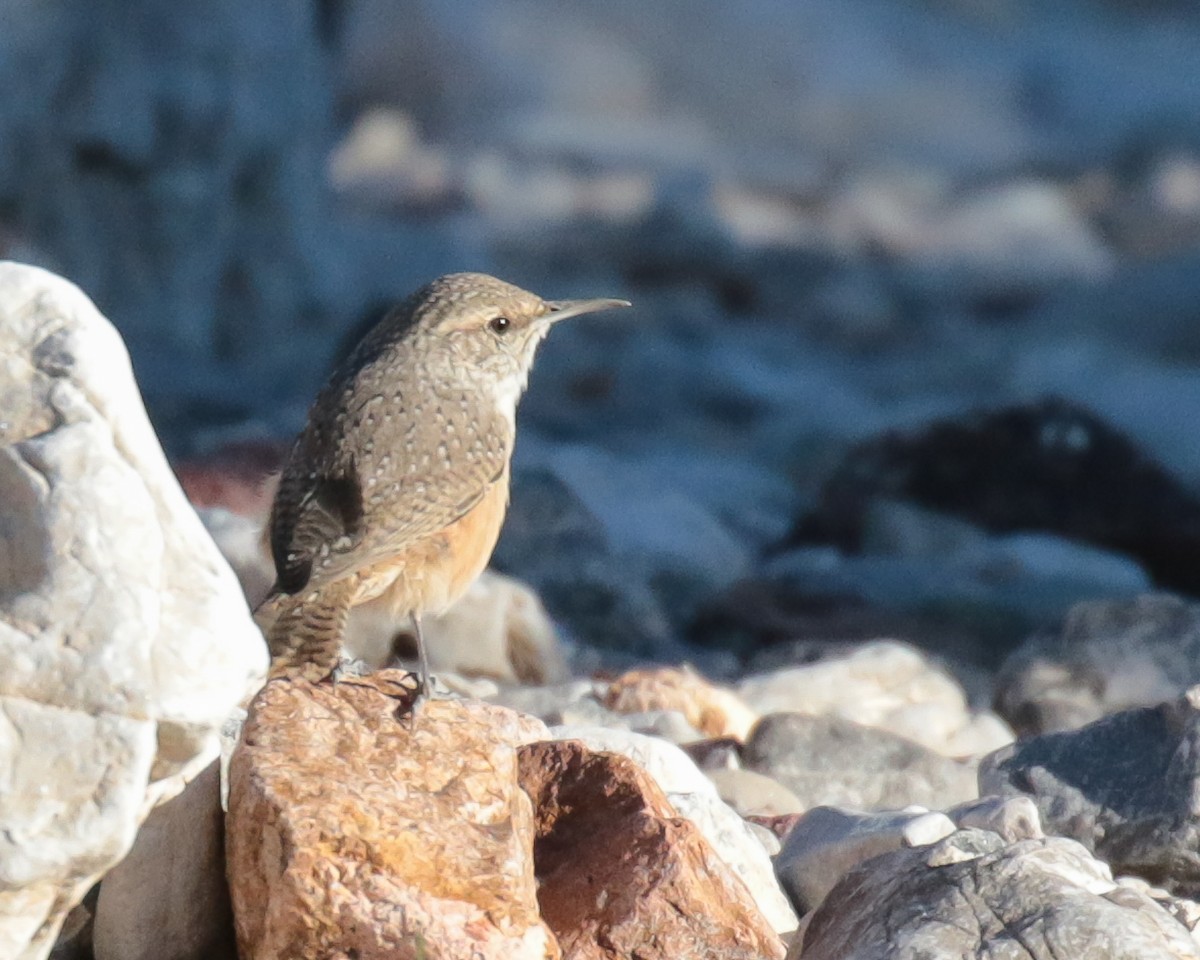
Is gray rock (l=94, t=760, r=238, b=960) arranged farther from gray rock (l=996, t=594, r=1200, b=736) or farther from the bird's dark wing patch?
gray rock (l=996, t=594, r=1200, b=736)

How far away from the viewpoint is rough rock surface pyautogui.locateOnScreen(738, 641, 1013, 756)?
763cm

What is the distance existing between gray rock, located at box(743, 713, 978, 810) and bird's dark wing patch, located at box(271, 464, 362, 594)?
5.91ft

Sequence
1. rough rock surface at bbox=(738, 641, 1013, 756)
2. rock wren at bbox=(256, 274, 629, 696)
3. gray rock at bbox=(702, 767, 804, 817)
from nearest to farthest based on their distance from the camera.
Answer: rock wren at bbox=(256, 274, 629, 696), gray rock at bbox=(702, 767, 804, 817), rough rock surface at bbox=(738, 641, 1013, 756)

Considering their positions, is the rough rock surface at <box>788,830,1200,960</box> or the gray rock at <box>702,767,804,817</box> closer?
the rough rock surface at <box>788,830,1200,960</box>

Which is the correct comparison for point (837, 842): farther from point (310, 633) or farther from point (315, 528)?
point (315, 528)

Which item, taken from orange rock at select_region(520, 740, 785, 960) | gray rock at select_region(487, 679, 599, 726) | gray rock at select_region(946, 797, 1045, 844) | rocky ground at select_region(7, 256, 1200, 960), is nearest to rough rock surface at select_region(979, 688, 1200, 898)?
rocky ground at select_region(7, 256, 1200, 960)

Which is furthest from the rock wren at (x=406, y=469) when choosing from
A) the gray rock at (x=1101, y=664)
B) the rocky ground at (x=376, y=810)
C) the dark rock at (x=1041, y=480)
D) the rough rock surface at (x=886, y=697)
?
the dark rock at (x=1041, y=480)

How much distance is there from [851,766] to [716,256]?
13500 mm

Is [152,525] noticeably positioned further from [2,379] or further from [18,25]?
[18,25]

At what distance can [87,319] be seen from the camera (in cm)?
372

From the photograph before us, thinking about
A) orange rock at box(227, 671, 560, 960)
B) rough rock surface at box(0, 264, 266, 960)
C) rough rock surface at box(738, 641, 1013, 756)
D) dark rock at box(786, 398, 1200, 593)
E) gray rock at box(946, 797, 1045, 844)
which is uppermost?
rough rock surface at box(0, 264, 266, 960)

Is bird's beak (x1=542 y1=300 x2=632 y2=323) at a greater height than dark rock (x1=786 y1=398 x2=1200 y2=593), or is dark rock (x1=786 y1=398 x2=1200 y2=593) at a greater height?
bird's beak (x1=542 y1=300 x2=632 y2=323)

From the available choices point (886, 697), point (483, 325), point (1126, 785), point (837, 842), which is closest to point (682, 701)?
point (886, 697)

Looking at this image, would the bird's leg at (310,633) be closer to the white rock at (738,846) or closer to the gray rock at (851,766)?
the white rock at (738,846)
